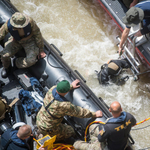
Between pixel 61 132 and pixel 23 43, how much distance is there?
1405 millimetres

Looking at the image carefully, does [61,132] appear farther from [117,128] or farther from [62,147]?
[117,128]

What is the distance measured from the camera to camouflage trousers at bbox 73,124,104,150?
8.43 feet

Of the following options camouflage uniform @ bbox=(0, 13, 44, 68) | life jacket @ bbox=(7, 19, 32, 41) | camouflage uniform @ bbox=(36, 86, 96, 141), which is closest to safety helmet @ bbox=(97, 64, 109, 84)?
camouflage uniform @ bbox=(36, 86, 96, 141)

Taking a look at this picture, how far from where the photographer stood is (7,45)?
316cm

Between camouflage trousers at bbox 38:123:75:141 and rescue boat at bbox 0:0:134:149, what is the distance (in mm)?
119

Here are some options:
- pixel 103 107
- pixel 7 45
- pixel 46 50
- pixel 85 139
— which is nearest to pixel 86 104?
pixel 103 107

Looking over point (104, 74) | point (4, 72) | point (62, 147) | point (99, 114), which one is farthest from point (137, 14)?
point (4, 72)

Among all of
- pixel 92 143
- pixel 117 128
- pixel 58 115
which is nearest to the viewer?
pixel 117 128

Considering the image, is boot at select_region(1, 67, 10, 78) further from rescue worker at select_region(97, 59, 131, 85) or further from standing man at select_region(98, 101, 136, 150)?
standing man at select_region(98, 101, 136, 150)

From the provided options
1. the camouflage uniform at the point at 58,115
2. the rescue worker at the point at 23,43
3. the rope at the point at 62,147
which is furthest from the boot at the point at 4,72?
the rope at the point at 62,147

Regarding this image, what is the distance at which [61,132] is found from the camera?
9.11ft

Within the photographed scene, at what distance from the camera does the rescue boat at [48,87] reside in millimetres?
2928

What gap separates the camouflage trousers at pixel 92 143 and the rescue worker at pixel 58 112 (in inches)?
6.9

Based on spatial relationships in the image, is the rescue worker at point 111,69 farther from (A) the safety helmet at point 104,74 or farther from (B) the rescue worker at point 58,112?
(B) the rescue worker at point 58,112
